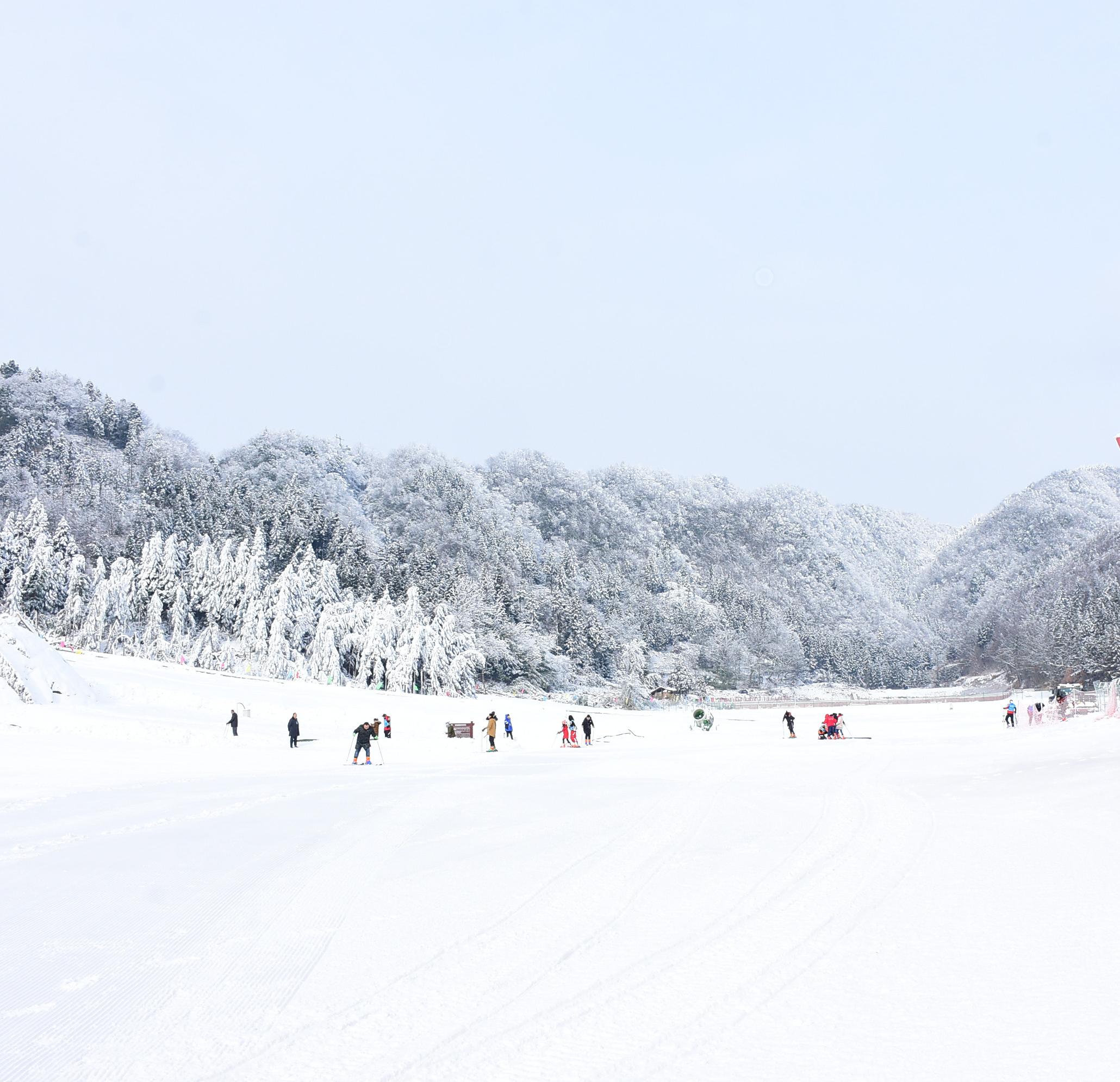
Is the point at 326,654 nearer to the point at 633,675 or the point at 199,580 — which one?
the point at 199,580

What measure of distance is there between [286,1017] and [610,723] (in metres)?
45.7

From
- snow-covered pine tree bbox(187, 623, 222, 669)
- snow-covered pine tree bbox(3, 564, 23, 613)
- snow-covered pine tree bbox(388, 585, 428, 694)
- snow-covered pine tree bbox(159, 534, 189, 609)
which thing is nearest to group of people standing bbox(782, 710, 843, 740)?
snow-covered pine tree bbox(388, 585, 428, 694)

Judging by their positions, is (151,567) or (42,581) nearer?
(42,581)

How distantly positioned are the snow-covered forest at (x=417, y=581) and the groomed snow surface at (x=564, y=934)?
5224cm

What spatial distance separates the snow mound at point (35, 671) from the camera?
27.4 m

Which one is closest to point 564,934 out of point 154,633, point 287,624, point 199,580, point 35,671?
point 35,671

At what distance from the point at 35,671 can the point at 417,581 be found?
59.6 meters

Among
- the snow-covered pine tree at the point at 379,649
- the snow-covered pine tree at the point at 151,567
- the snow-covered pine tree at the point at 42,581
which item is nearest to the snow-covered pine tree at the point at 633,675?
the snow-covered pine tree at the point at 379,649

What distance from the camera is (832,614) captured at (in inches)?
7682

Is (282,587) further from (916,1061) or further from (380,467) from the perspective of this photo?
(380,467)

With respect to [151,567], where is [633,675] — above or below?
below

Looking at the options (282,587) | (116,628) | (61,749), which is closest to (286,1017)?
(61,749)

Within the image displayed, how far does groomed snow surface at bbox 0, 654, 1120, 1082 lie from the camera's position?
4191mm

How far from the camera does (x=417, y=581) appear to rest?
290ft
